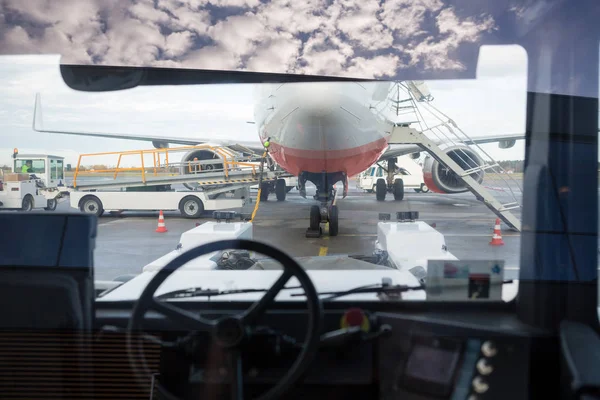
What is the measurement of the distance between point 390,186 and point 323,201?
197 cm

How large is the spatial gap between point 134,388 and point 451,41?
5.28ft

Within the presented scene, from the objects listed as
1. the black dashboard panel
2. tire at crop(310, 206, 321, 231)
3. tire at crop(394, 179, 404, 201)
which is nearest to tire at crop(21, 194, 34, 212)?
the black dashboard panel

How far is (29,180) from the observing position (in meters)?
1.86

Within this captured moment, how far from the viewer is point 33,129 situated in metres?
1.69

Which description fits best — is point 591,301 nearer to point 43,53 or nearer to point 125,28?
point 125,28

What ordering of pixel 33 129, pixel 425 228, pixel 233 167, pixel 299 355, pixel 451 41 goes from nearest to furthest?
1. pixel 299 355
2. pixel 33 129
3. pixel 451 41
4. pixel 425 228
5. pixel 233 167

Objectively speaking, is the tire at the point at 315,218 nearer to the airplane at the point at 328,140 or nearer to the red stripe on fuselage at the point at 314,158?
the airplane at the point at 328,140

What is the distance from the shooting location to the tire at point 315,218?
12.3 ft

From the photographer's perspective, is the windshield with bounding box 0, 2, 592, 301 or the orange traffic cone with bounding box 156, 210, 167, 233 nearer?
the windshield with bounding box 0, 2, 592, 301

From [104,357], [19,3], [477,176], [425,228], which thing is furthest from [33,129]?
[477,176]

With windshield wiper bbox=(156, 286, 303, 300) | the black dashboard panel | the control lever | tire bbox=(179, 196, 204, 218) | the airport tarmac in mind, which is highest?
tire bbox=(179, 196, 204, 218)

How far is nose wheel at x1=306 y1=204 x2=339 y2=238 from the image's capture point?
357 centimetres

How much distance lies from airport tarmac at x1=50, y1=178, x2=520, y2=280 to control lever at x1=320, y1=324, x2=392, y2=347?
31cm

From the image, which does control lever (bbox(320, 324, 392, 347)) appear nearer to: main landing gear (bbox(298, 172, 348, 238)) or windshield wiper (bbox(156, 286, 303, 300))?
windshield wiper (bbox(156, 286, 303, 300))
